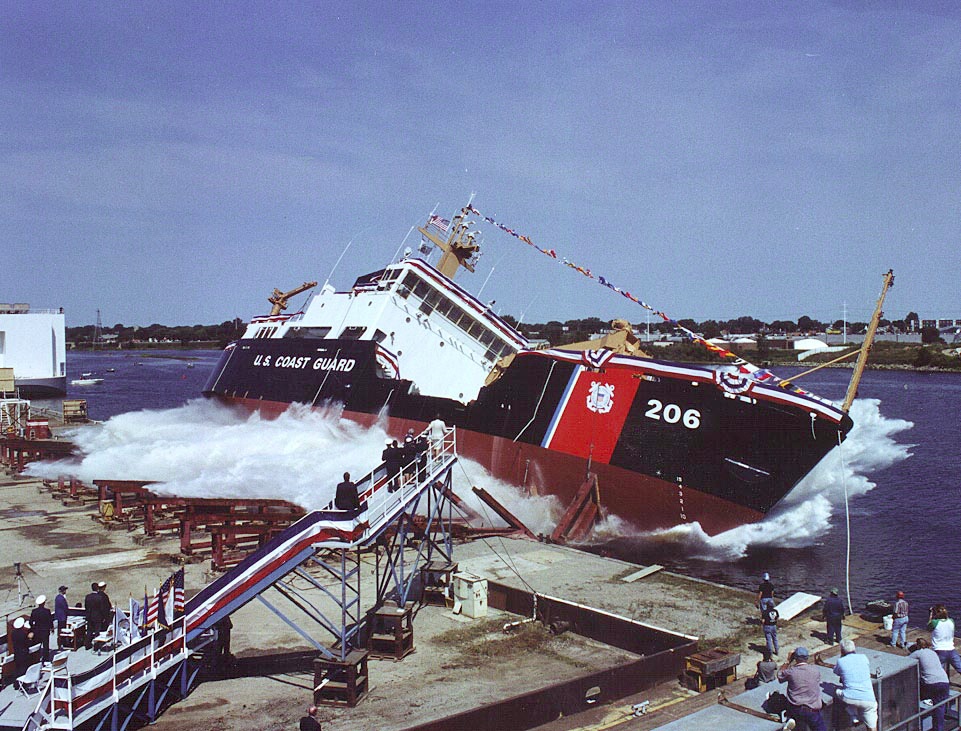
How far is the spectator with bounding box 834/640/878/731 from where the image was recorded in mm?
8414

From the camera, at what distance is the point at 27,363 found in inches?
2963

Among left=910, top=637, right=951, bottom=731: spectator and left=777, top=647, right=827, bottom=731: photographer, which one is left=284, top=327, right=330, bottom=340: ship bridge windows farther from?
left=777, top=647, right=827, bottom=731: photographer

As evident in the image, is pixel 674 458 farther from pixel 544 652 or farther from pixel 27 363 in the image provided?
pixel 27 363

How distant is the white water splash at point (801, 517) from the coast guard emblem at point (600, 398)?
3.12 meters

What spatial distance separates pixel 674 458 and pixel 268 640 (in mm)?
11009

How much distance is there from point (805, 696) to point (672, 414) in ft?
43.0

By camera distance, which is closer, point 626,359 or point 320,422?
point 626,359

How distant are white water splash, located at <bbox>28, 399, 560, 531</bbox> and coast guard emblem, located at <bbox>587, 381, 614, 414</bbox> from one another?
10.3 ft

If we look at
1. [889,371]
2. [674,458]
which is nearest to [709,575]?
[674,458]

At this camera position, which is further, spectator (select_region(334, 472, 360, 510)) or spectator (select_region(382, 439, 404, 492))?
spectator (select_region(382, 439, 404, 492))

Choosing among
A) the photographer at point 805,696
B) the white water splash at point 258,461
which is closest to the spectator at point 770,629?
the photographer at point 805,696

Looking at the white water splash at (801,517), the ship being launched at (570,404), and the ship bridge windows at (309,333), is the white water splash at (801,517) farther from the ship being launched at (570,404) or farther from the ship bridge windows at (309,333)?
the ship bridge windows at (309,333)

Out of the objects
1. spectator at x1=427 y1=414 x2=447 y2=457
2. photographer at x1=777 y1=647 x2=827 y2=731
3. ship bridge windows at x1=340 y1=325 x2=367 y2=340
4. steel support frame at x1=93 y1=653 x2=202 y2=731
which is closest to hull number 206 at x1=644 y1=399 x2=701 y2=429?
spectator at x1=427 y1=414 x2=447 y2=457

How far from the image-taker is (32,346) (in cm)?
7519
